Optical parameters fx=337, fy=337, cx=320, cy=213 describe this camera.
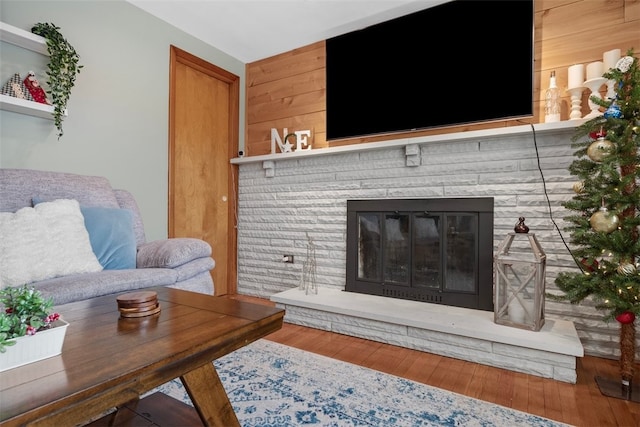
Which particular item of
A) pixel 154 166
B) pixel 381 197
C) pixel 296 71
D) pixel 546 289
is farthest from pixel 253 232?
pixel 546 289

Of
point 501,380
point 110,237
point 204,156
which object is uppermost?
point 204,156

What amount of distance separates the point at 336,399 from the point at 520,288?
117 cm

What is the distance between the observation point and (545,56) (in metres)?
2.15

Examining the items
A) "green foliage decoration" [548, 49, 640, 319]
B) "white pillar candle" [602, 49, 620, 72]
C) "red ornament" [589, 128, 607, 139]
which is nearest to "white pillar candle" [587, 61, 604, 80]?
"white pillar candle" [602, 49, 620, 72]

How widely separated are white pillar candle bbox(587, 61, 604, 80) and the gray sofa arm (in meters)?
2.49

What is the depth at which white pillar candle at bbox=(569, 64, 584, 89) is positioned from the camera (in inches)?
77.0

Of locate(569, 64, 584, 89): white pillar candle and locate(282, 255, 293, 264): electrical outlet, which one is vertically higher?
locate(569, 64, 584, 89): white pillar candle

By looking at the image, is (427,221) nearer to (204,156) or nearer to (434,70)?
(434,70)

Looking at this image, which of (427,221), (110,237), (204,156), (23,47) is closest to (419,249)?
(427,221)

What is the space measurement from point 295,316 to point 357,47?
2.17 meters

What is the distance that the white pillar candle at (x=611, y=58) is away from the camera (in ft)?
6.07

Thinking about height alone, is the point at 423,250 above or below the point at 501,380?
above

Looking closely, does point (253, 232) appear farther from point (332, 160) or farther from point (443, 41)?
point (443, 41)

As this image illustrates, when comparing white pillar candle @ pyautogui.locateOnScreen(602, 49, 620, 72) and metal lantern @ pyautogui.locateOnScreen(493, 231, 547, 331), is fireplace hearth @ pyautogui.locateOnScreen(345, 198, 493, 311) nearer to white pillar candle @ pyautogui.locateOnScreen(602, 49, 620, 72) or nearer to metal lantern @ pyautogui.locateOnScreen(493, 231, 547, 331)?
metal lantern @ pyautogui.locateOnScreen(493, 231, 547, 331)
